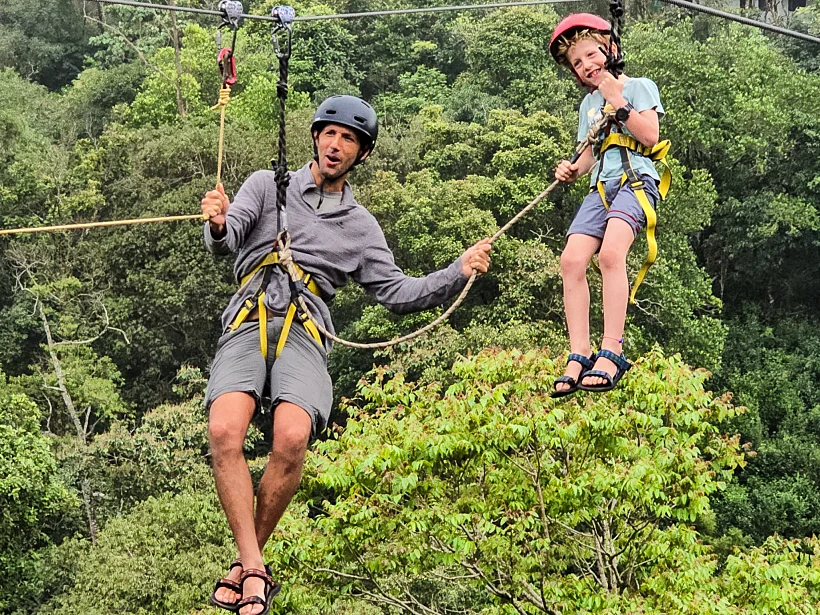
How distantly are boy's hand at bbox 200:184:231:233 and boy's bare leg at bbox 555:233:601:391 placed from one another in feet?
3.55

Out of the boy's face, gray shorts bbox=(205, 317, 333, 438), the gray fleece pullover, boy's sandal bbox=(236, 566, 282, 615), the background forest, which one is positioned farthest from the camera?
the background forest

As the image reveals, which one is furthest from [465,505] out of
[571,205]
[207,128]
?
[207,128]

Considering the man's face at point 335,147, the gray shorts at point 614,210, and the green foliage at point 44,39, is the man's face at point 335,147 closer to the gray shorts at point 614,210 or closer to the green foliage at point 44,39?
the gray shorts at point 614,210

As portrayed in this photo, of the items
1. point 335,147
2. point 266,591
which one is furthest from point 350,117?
point 266,591

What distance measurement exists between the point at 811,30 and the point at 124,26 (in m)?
17.2

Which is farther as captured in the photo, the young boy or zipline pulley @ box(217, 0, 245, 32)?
zipline pulley @ box(217, 0, 245, 32)

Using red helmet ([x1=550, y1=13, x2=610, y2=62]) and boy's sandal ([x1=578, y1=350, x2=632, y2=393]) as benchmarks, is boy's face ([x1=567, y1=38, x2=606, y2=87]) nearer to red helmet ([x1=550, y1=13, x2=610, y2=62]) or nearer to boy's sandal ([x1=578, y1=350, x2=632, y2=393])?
red helmet ([x1=550, y1=13, x2=610, y2=62])

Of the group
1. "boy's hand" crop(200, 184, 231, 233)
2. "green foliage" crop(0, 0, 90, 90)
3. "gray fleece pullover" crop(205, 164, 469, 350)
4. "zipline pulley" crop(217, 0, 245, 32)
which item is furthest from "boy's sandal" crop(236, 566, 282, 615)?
"green foliage" crop(0, 0, 90, 90)

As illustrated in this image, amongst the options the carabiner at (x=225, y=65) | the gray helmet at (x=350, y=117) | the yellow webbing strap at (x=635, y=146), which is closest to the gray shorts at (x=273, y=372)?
the gray helmet at (x=350, y=117)

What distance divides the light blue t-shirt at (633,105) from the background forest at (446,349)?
540cm

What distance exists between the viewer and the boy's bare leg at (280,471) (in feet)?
12.6

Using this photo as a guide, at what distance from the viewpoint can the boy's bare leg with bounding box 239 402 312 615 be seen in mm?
3834

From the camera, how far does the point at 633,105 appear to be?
167 inches

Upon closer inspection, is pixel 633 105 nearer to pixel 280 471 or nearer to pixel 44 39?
pixel 280 471
